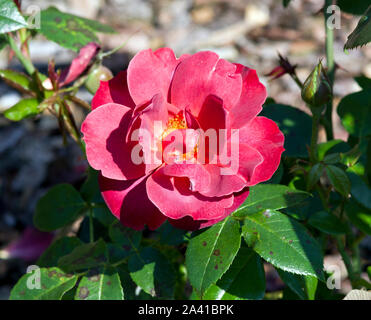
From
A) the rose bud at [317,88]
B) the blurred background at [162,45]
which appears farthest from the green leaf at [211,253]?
the blurred background at [162,45]

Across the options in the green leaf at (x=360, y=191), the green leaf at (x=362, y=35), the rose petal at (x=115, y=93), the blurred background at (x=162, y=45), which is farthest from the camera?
the blurred background at (x=162, y=45)

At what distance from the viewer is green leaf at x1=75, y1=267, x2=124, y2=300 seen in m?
0.82

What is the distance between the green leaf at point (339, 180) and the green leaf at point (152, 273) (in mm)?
328

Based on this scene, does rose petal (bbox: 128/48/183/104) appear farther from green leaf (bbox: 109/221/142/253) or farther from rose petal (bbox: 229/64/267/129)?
green leaf (bbox: 109/221/142/253)

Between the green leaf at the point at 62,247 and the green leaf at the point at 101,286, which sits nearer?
the green leaf at the point at 101,286

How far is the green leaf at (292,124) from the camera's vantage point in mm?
931

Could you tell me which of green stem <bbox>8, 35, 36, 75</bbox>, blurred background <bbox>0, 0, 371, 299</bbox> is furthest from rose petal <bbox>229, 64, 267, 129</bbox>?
blurred background <bbox>0, 0, 371, 299</bbox>

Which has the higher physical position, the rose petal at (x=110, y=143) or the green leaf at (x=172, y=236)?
the rose petal at (x=110, y=143)

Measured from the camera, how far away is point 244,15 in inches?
109

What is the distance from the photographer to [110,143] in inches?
28.4

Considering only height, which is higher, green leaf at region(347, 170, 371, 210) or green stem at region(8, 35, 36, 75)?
green stem at region(8, 35, 36, 75)

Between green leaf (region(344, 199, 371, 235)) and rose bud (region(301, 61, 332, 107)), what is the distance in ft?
0.91

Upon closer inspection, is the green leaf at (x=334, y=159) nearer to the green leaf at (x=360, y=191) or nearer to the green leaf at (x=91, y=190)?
A: the green leaf at (x=360, y=191)

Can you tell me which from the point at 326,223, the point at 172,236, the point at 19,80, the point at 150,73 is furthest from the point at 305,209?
the point at 19,80
